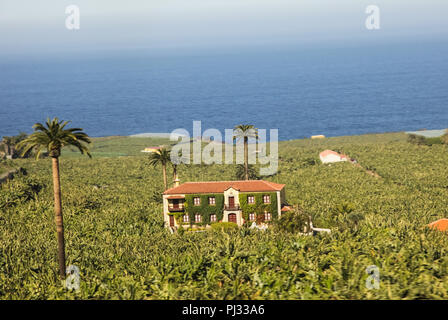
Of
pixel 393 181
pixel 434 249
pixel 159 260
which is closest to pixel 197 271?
pixel 159 260

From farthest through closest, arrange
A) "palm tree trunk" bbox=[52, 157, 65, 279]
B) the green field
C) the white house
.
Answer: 1. the white house
2. "palm tree trunk" bbox=[52, 157, 65, 279]
3. the green field

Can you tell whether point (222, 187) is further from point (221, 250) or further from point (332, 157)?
point (332, 157)

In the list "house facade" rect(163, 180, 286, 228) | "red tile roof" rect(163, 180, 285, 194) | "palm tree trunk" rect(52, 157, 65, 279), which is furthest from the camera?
"red tile roof" rect(163, 180, 285, 194)

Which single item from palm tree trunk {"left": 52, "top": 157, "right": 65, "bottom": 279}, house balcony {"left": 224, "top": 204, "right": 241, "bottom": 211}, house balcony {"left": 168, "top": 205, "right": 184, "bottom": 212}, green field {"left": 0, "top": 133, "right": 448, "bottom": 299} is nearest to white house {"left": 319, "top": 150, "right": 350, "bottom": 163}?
green field {"left": 0, "top": 133, "right": 448, "bottom": 299}

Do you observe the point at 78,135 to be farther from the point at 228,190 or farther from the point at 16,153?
the point at 16,153

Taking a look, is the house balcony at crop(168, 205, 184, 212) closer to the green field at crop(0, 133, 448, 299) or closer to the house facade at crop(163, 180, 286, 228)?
the house facade at crop(163, 180, 286, 228)

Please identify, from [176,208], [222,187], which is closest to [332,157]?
[222,187]

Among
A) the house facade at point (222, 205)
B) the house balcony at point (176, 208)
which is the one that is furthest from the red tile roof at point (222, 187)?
the house balcony at point (176, 208)
